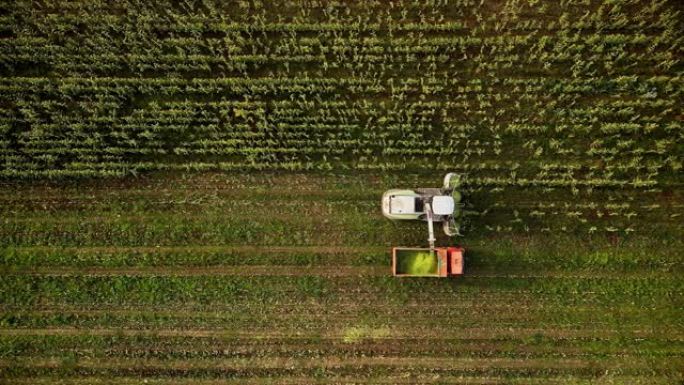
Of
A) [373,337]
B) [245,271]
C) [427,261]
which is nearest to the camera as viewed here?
[427,261]

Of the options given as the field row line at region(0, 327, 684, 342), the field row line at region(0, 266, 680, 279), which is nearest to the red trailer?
the field row line at region(0, 266, 680, 279)

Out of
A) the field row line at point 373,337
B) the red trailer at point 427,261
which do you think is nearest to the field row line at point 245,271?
the red trailer at point 427,261

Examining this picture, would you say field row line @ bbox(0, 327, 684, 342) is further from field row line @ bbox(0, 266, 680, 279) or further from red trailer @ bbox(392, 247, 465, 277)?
red trailer @ bbox(392, 247, 465, 277)

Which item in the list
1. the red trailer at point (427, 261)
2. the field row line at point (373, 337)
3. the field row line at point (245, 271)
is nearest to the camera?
the red trailer at point (427, 261)

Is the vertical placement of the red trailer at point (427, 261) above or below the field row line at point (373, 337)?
above

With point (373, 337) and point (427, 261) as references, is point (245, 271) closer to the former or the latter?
point (373, 337)

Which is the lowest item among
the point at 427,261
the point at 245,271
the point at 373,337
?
the point at 373,337

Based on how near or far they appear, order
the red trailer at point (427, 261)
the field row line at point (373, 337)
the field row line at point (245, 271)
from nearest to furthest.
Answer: the red trailer at point (427, 261)
the field row line at point (373, 337)
the field row line at point (245, 271)

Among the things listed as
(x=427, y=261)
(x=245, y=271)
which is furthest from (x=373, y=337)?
(x=245, y=271)

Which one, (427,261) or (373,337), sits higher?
(427,261)

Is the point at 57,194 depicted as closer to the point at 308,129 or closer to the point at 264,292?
the point at 264,292

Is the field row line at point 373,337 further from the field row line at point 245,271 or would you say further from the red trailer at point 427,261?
the red trailer at point 427,261
